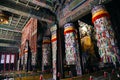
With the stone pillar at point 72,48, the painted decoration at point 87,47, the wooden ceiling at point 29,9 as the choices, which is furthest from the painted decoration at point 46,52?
the painted decoration at point 87,47

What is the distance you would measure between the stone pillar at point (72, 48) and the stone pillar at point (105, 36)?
1494 mm

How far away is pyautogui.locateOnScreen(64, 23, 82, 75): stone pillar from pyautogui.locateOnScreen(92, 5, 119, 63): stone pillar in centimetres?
149

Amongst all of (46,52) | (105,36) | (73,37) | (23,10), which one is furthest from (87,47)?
(23,10)

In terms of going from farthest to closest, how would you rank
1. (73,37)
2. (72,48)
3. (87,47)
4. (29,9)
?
(87,47)
(29,9)
(73,37)
(72,48)

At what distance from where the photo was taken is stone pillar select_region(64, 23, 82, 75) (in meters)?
5.07

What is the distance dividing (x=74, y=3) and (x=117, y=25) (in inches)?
95.0

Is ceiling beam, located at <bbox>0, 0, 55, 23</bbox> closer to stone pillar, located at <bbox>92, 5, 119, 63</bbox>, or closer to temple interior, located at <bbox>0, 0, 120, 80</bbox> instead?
temple interior, located at <bbox>0, 0, 120, 80</bbox>

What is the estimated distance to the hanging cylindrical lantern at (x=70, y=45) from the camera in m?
5.07

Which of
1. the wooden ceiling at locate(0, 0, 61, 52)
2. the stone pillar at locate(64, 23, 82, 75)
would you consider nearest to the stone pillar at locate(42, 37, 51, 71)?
the wooden ceiling at locate(0, 0, 61, 52)

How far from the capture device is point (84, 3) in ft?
15.6

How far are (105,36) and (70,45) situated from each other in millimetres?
1883

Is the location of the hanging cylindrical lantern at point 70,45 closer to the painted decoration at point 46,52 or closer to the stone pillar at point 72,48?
the stone pillar at point 72,48

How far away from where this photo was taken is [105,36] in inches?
148

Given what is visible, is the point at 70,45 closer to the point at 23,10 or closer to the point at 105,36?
the point at 105,36
